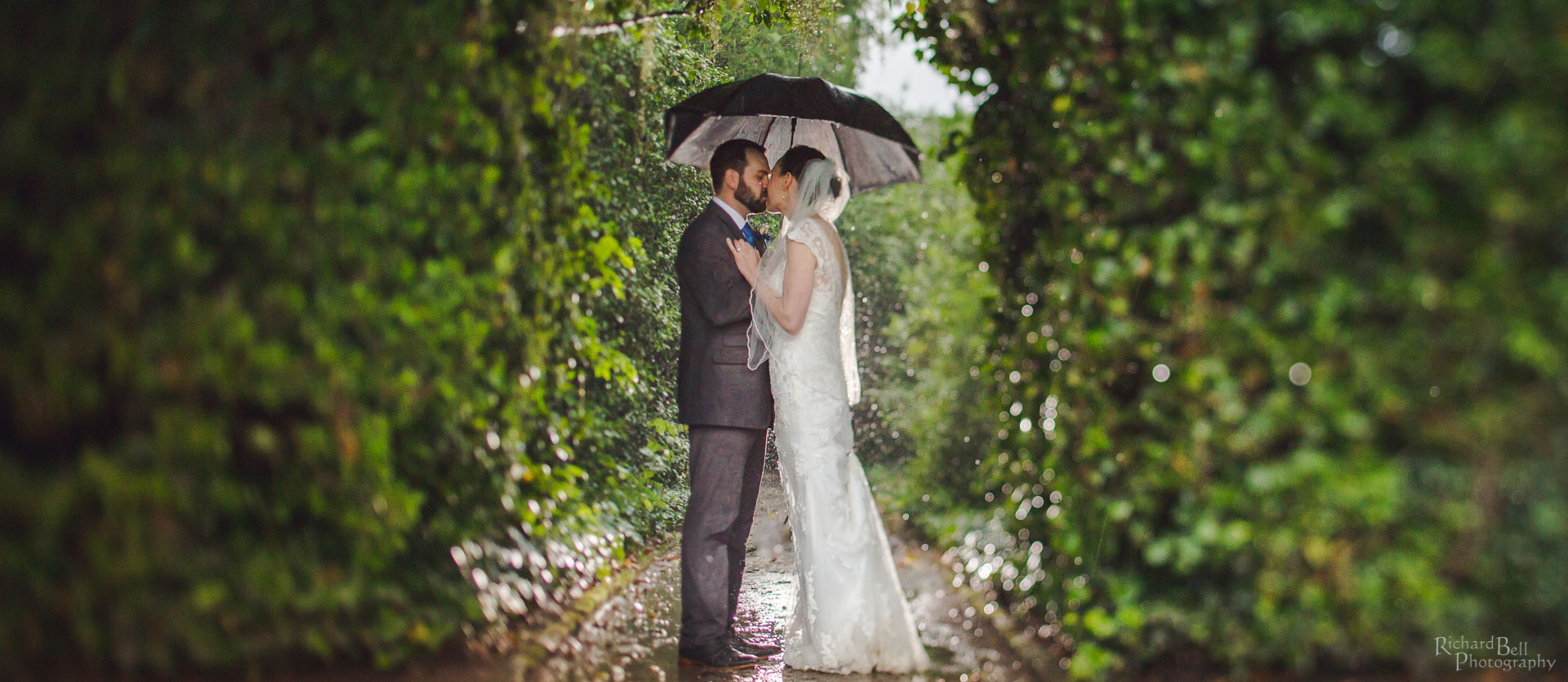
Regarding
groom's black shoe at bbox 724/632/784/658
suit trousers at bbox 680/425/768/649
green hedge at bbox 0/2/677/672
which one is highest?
green hedge at bbox 0/2/677/672

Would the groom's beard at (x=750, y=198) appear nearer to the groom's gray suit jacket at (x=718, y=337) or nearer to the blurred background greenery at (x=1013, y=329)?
the groom's gray suit jacket at (x=718, y=337)

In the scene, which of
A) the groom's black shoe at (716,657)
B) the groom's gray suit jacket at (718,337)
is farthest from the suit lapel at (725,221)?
the groom's black shoe at (716,657)

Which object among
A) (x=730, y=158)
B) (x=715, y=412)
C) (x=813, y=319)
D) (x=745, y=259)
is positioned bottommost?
(x=715, y=412)

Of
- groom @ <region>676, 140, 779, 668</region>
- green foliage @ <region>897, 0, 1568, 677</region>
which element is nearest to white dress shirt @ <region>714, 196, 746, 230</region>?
groom @ <region>676, 140, 779, 668</region>

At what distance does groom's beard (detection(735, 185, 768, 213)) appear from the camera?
428 cm

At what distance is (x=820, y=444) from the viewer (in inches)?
161

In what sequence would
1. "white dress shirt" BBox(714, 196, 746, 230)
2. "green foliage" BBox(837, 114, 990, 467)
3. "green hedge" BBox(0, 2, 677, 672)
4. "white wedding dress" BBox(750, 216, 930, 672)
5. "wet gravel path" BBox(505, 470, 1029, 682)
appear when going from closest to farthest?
"green hedge" BBox(0, 2, 677, 672) < "wet gravel path" BBox(505, 470, 1029, 682) < "white wedding dress" BBox(750, 216, 930, 672) < "white dress shirt" BBox(714, 196, 746, 230) < "green foliage" BBox(837, 114, 990, 467)

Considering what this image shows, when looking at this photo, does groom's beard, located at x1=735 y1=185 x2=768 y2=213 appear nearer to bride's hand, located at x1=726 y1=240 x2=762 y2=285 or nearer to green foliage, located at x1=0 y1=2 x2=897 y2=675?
bride's hand, located at x1=726 y1=240 x2=762 y2=285

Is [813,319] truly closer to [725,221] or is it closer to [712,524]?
[725,221]

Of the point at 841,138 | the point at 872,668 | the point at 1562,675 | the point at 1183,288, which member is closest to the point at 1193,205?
the point at 1183,288

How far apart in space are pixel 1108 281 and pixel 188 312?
2503 mm

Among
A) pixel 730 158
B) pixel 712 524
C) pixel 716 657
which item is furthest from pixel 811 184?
pixel 716 657

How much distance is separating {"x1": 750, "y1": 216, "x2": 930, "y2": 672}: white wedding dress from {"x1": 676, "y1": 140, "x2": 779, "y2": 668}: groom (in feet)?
0.35

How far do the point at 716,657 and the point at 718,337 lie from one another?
1.34 metres
